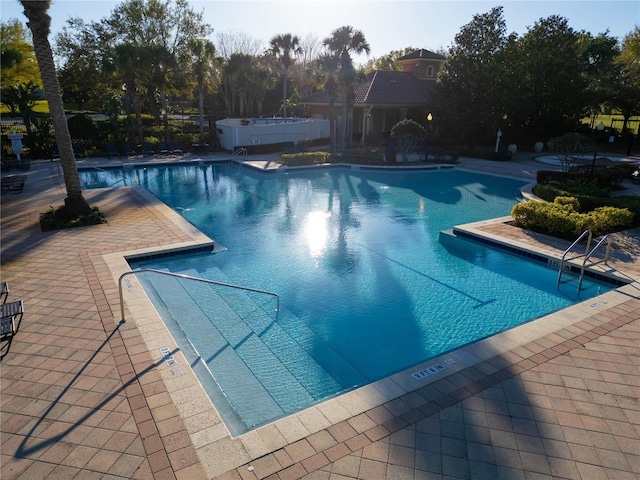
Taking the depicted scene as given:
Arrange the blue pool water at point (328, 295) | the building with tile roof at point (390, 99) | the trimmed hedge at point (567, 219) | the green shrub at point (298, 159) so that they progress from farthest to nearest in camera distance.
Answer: the building with tile roof at point (390, 99)
the green shrub at point (298, 159)
the trimmed hedge at point (567, 219)
the blue pool water at point (328, 295)

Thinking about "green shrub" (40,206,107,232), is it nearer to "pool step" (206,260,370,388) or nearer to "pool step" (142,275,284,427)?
"pool step" (142,275,284,427)

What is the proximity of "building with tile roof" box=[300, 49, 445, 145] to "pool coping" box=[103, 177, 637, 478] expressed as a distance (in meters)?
25.7

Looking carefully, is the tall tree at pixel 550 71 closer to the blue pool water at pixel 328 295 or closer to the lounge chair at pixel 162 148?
the blue pool water at pixel 328 295

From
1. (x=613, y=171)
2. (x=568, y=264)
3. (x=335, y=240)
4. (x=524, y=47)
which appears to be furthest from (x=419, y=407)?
(x=524, y=47)

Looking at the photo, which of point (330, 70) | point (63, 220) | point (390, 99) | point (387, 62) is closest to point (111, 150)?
point (330, 70)

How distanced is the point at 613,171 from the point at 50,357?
21299mm

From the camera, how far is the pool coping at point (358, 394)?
4.29 meters

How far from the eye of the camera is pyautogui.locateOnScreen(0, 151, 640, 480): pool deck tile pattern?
13.4 feet

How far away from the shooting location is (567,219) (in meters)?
11.5

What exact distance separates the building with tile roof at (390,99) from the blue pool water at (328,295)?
16.2 meters

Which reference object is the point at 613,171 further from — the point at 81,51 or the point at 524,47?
the point at 81,51

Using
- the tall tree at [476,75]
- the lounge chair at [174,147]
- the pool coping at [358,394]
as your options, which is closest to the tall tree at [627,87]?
the tall tree at [476,75]

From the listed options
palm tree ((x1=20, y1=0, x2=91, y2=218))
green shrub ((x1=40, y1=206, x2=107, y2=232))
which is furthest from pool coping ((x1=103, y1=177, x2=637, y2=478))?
palm tree ((x1=20, y1=0, x2=91, y2=218))

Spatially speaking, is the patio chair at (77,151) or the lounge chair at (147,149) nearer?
the patio chair at (77,151)
